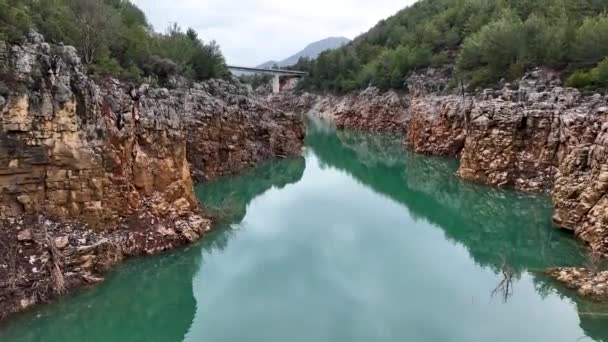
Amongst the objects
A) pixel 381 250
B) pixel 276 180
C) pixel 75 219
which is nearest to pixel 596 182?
pixel 381 250

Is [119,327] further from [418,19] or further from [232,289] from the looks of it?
[418,19]

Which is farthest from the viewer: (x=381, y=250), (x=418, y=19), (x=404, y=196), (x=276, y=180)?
(x=418, y=19)

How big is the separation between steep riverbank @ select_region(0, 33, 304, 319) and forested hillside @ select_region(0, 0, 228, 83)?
57.6 inches

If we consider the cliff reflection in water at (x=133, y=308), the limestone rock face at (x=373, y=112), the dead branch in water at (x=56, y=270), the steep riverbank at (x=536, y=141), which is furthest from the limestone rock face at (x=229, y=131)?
the limestone rock face at (x=373, y=112)

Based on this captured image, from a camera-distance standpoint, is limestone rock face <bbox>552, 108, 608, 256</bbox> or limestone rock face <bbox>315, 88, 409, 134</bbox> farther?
limestone rock face <bbox>315, 88, 409, 134</bbox>

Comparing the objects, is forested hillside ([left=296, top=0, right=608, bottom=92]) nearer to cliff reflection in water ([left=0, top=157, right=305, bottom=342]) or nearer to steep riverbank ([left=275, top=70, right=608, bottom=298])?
steep riverbank ([left=275, top=70, right=608, bottom=298])

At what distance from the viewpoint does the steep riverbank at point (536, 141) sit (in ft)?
59.2

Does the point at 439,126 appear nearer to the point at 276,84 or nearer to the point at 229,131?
the point at 229,131

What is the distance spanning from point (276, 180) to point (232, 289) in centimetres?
1773

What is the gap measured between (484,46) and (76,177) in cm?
3607

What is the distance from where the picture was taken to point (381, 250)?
19484 mm

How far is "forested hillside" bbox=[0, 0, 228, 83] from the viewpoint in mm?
17256

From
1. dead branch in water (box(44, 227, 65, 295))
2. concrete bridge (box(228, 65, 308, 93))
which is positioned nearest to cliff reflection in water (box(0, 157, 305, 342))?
dead branch in water (box(44, 227, 65, 295))

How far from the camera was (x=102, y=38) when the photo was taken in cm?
2311
